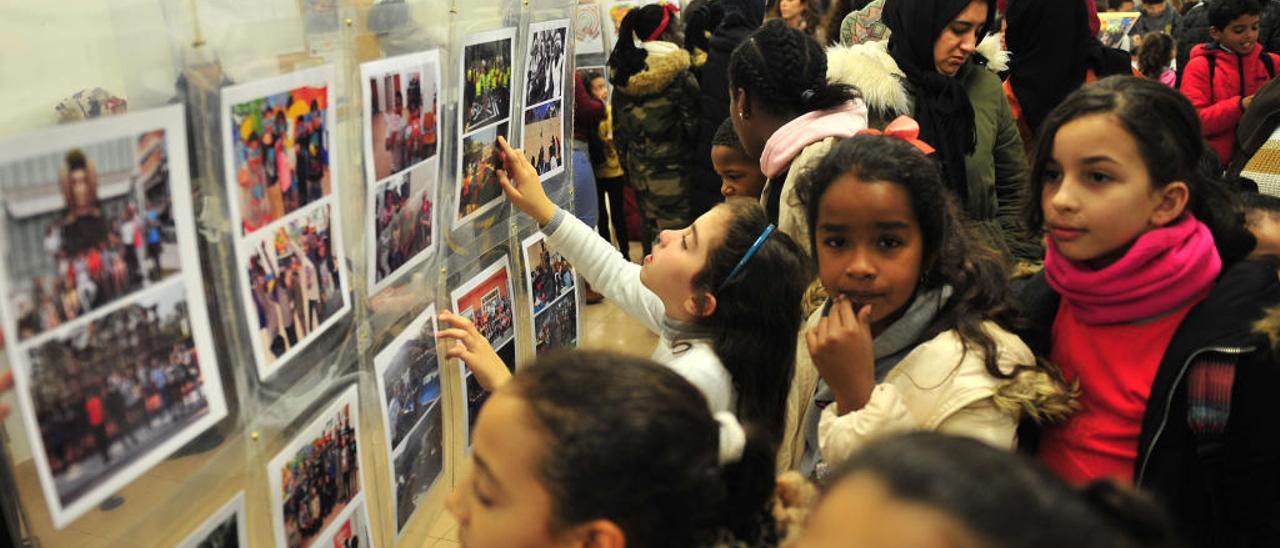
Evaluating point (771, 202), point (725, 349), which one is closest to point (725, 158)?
point (771, 202)

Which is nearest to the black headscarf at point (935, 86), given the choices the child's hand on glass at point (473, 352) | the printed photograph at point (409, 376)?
the child's hand on glass at point (473, 352)

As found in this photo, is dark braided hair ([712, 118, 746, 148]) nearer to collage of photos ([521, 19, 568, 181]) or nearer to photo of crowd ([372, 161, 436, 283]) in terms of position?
collage of photos ([521, 19, 568, 181])

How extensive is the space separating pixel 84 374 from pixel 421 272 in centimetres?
82

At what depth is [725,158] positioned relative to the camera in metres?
2.82

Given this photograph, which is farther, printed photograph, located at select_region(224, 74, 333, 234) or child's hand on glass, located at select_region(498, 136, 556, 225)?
child's hand on glass, located at select_region(498, 136, 556, 225)

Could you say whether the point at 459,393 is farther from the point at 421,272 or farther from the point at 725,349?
the point at 725,349

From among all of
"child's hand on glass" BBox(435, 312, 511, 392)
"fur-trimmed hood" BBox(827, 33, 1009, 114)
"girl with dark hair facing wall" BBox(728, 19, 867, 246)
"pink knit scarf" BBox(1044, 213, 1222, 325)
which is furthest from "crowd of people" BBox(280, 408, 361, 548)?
"fur-trimmed hood" BBox(827, 33, 1009, 114)

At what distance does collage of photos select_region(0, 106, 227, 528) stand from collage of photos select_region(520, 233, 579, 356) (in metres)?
1.23

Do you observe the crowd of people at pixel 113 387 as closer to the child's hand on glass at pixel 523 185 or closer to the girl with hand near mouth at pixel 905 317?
the girl with hand near mouth at pixel 905 317

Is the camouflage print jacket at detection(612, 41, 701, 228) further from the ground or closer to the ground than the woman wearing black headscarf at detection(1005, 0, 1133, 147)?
closer to the ground

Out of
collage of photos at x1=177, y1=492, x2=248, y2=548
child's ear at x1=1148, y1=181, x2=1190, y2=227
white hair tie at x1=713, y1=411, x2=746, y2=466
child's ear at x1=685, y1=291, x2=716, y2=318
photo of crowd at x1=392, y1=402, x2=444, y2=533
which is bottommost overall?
photo of crowd at x1=392, y1=402, x2=444, y2=533

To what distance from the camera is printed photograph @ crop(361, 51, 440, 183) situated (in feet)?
5.05

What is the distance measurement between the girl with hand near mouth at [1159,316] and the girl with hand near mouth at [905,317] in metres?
0.10

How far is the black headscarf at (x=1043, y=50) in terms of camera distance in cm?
316
